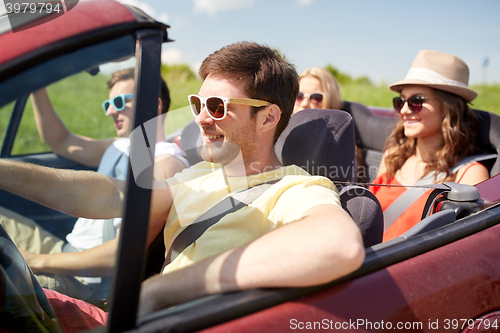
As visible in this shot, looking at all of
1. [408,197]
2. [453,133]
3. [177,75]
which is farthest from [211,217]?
[177,75]

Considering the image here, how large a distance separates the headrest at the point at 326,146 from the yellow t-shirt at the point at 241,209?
0.13 meters

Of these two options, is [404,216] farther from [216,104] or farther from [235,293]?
[235,293]

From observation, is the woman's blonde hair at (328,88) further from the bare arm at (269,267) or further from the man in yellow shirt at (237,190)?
the bare arm at (269,267)

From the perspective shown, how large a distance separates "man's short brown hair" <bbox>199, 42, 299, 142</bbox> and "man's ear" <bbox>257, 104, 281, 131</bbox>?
0.03 m

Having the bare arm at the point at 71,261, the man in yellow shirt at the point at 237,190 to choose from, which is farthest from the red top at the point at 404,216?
the bare arm at the point at 71,261

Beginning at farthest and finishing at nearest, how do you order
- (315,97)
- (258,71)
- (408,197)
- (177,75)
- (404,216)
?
(177,75) → (315,97) → (408,197) → (404,216) → (258,71)

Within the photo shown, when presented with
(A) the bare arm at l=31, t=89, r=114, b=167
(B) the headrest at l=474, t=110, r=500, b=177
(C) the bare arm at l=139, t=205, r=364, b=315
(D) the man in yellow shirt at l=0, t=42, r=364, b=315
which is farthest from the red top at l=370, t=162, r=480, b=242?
(A) the bare arm at l=31, t=89, r=114, b=167

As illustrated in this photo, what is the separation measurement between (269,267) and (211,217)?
591 millimetres

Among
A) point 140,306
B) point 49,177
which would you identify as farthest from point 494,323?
point 49,177

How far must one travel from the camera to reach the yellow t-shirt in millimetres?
1337

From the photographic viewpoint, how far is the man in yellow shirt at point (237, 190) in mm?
912

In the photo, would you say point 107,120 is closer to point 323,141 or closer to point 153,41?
point 323,141

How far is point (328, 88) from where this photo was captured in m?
3.32

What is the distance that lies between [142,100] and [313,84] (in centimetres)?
279
